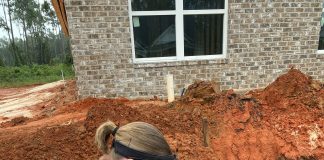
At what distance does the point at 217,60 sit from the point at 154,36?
1538 mm

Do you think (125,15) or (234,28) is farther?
(234,28)

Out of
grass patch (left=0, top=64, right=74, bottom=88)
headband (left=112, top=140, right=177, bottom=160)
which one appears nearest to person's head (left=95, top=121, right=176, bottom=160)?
headband (left=112, top=140, right=177, bottom=160)

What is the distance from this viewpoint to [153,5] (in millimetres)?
5051

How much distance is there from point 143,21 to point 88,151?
10.0 feet

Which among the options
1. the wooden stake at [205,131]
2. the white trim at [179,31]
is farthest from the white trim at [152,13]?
the wooden stake at [205,131]

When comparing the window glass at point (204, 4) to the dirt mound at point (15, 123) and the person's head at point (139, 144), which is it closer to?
the dirt mound at point (15, 123)

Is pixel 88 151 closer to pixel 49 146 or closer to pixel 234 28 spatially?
pixel 49 146

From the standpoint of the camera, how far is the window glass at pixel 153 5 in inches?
196

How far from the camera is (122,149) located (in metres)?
1.33

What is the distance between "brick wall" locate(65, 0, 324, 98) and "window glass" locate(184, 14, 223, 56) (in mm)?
283

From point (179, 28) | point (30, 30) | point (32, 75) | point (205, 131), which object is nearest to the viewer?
point (205, 131)

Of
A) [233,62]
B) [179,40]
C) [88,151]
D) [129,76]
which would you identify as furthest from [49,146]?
[233,62]

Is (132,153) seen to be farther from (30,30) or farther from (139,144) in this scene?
(30,30)

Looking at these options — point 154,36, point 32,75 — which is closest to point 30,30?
point 32,75
